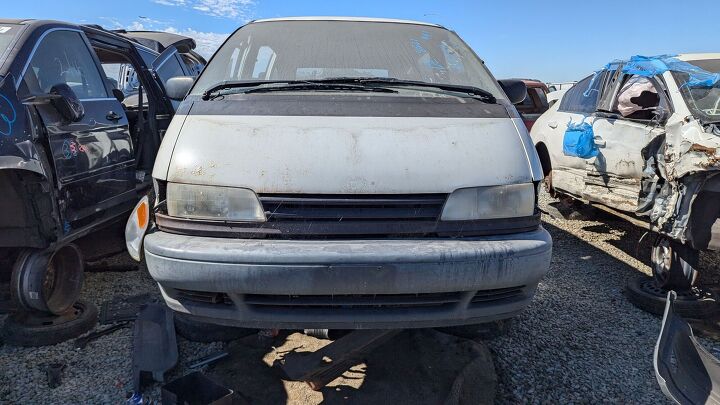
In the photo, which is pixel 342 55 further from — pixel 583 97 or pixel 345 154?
pixel 583 97

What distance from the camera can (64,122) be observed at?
3.20 metres

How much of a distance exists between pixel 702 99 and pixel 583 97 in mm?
1880

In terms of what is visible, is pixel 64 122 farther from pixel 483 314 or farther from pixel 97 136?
pixel 483 314

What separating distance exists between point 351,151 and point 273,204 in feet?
1.40

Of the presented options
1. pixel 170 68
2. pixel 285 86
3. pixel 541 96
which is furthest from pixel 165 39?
pixel 541 96

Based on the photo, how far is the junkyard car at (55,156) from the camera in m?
2.89

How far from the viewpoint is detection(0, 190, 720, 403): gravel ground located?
2.67 metres

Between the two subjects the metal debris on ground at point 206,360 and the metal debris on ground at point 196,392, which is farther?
the metal debris on ground at point 206,360

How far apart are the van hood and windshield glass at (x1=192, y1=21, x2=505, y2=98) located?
710 mm

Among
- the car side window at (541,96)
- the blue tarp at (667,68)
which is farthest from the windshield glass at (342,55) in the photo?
the car side window at (541,96)

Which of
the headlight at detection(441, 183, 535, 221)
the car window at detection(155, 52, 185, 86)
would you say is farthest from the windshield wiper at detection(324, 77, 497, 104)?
the car window at detection(155, 52, 185, 86)

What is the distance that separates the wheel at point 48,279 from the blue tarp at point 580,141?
184 inches

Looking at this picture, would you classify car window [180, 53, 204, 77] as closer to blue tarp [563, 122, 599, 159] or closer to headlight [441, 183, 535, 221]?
blue tarp [563, 122, 599, 159]

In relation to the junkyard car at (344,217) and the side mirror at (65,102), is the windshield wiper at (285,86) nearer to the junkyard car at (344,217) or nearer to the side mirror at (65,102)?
the junkyard car at (344,217)
